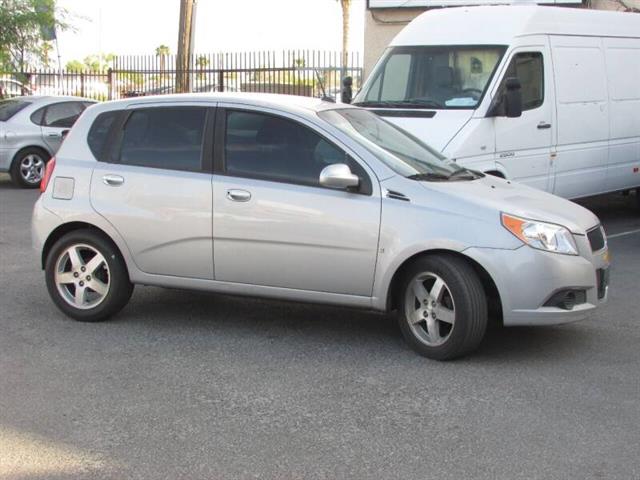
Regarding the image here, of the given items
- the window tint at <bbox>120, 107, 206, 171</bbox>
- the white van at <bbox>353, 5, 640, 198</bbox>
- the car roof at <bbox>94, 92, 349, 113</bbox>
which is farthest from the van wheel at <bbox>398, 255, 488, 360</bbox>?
the white van at <bbox>353, 5, 640, 198</bbox>

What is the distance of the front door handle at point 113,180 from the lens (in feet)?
21.4

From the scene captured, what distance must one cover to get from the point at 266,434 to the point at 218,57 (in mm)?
17953

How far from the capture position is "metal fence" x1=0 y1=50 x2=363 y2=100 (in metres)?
20.1

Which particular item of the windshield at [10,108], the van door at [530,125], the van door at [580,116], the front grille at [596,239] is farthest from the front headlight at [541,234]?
the windshield at [10,108]

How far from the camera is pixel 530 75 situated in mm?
10164

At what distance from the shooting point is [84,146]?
6750 millimetres

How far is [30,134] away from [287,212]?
10.4 metres

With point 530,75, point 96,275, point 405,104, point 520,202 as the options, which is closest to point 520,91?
point 530,75

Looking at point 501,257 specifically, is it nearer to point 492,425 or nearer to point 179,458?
point 492,425

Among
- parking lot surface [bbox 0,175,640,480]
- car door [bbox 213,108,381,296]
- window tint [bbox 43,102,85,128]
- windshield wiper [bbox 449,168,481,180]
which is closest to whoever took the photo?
parking lot surface [bbox 0,175,640,480]

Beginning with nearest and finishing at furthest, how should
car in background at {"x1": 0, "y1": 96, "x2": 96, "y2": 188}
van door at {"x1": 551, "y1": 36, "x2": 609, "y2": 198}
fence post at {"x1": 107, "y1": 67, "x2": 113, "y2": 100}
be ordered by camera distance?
1. van door at {"x1": 551, "y1": 36, "x2": 609, "y2": 198}
2. car in background at {"x1": 0, "y1": 96, "x2": 96, "y2": 188}
3. fence post at {"x1": 107, "y1": 67, "x2": 113, "y2": 100}

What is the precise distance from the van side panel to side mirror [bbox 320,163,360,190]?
6.49 m

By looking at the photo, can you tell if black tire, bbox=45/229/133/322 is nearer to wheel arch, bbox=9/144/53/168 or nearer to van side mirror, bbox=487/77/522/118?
van side mirror, bbox=487/77/522/118

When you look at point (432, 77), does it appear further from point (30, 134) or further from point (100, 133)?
point (30, 134)
